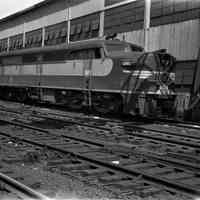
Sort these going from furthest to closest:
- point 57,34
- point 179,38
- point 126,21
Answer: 1. point 57,34
2. point 126,21
3. point 179,38

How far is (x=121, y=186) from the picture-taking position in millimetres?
5367

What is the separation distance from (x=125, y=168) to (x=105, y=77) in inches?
349

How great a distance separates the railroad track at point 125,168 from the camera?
5.42 metres

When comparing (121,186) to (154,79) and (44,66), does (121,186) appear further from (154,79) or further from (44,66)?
(44,66)

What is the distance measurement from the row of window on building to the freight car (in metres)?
8.53

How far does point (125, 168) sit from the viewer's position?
242 inches

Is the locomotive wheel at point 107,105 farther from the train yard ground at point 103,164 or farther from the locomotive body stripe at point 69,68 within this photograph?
the train yard ground at point 103,164

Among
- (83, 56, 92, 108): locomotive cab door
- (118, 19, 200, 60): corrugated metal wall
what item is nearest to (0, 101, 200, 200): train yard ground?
(83, 56, 92, 108): locomotive cab door

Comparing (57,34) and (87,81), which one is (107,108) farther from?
(57,34)

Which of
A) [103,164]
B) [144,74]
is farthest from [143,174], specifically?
[144,74]

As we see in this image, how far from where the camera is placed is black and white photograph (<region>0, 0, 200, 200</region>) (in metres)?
5.60

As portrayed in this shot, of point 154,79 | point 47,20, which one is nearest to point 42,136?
point 154,79

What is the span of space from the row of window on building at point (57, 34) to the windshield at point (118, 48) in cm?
1160

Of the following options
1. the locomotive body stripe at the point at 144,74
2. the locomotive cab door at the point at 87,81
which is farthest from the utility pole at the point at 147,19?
the locomotive body stripe at the point at 144,74
